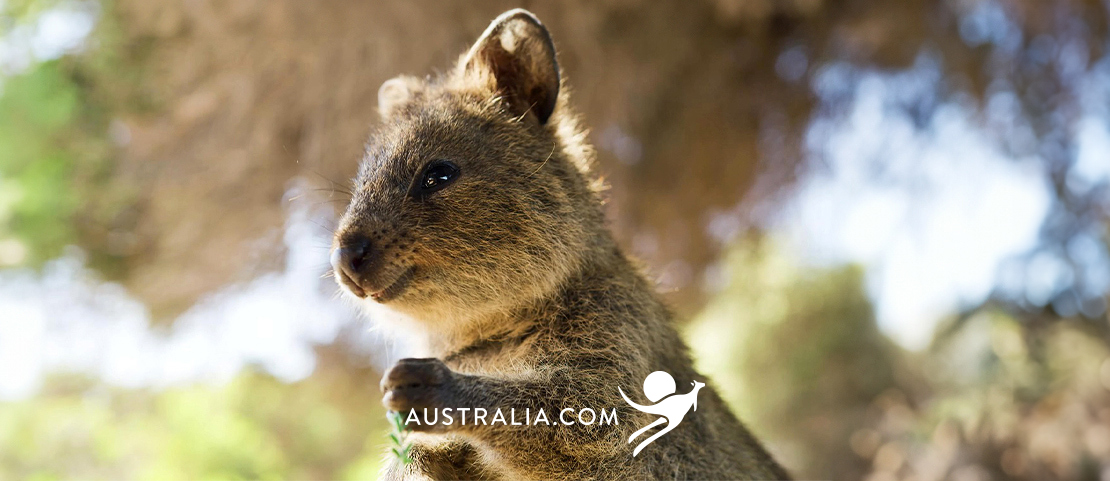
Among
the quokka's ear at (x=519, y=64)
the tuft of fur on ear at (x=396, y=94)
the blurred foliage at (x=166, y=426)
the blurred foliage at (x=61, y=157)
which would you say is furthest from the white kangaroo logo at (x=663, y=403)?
the blurred foliage at (x=61, y=157)

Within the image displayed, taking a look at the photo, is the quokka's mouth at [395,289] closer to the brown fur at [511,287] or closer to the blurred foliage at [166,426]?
the brown fur at [511,287]

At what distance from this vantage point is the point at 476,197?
127cm

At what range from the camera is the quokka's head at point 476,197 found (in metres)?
1.21

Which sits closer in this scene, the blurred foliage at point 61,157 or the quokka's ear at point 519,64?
the quokka's ear at point 519,64

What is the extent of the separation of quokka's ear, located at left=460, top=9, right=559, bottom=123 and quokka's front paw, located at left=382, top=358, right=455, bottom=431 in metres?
0.60

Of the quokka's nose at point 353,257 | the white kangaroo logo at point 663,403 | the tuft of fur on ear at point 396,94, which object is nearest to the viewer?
the quokka's nose at point 353,257

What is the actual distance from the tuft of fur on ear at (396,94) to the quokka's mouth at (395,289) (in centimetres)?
49

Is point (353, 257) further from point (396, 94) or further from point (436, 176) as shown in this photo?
point (396, 94)

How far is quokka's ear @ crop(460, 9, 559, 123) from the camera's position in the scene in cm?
139

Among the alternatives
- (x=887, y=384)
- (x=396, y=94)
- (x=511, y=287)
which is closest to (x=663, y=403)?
(x=511, y=287)

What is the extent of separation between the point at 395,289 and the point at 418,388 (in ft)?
0.70

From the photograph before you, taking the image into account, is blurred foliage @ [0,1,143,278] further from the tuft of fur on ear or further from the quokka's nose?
the quokka's nose

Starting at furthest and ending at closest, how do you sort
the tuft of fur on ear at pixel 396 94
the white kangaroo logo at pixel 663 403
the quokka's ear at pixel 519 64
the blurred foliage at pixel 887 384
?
the blurred foliage at pixel 887 384
the tuft of fur on ear at pixel 396 94
the quokka's ear at pixel 519 64
the white kangaroo logo at pixel 663 403

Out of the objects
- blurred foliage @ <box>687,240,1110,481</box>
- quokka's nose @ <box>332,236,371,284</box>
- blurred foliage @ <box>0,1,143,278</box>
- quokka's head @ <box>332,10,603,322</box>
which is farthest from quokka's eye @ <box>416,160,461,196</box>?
blurred foliage @ <box>687,240,1110,481</box>
